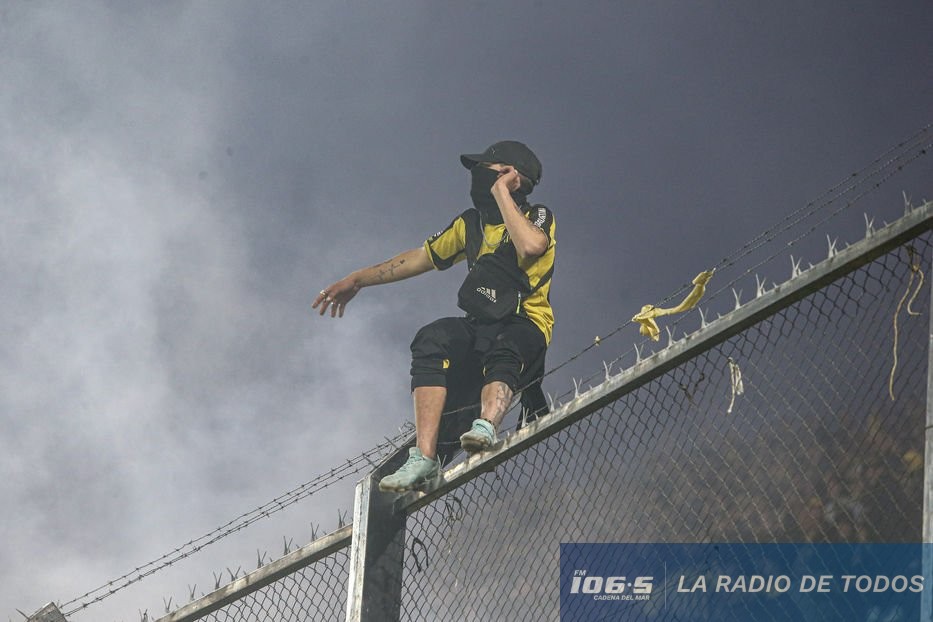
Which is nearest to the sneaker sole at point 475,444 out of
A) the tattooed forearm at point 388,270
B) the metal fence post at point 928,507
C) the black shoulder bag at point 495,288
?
the black shoulder bag at point 495,288

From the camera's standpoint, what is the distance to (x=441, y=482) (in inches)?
210

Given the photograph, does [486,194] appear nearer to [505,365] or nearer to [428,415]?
[505,365]

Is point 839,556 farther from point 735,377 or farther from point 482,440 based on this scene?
point 482,440

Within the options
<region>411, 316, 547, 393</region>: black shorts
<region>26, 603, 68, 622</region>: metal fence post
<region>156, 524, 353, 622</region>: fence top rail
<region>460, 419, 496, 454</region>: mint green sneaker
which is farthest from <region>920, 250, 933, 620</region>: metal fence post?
<region>26, 603, 68, 622</region>: metal fence post

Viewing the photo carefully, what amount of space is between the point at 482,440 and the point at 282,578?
4.43 ft

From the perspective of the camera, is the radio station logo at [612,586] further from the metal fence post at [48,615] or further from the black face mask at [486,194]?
the metal fence post at [48,615]

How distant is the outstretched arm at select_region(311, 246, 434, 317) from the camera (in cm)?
706

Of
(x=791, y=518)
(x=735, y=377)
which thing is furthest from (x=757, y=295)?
(x=791, y=518)

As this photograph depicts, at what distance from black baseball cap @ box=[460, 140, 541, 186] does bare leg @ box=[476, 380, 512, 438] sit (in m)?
1.38

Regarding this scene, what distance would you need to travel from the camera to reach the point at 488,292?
6203mm

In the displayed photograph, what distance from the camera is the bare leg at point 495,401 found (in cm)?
550

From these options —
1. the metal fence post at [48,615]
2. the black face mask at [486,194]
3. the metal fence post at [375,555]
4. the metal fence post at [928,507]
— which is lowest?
the metal fence post at [928,507]

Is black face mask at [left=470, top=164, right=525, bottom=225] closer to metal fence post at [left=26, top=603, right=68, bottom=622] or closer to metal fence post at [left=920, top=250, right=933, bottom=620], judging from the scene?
metal fence post at [left=26, top=603, right=68, bottom=622]
